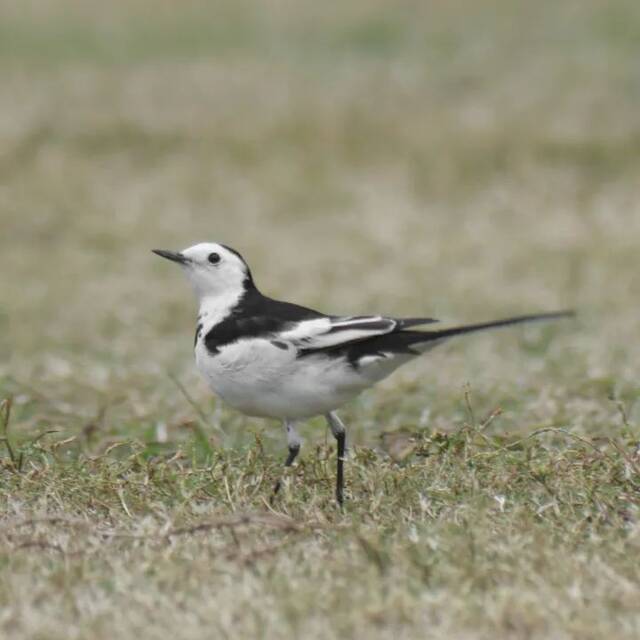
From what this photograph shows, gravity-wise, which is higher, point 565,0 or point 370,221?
point 565,0

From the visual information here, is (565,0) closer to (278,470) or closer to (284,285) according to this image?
(284,285)

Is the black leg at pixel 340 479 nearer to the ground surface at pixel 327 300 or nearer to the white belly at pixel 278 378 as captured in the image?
the ground surface at pixel 327 300

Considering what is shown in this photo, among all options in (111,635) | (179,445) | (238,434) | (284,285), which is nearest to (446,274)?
(284,285)

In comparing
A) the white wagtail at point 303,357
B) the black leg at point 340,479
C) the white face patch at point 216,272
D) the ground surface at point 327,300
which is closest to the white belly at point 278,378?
the white wagtail at point 303,357

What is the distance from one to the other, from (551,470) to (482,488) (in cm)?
23

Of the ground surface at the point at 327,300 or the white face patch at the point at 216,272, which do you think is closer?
the ground surface at the point at 327,300

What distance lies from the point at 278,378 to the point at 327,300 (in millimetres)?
5540

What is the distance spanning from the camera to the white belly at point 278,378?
4.88 metres

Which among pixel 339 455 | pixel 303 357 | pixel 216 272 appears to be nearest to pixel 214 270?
pixel 216 272

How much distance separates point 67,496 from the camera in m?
5.07

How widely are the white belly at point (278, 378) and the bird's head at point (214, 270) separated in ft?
1.46

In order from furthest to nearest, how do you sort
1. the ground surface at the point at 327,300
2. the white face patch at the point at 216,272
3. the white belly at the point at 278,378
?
the white face patch at the point at 216,272
the white belly at the point at 278,378
the ground surface at the point at 327,300

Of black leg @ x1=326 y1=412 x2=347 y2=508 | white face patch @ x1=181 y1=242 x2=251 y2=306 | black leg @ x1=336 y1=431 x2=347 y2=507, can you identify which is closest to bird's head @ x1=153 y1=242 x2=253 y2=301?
white face patch @ x1=181 y1=242 x2=251 y2=306

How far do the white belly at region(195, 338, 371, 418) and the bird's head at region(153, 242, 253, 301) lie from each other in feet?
1.46
